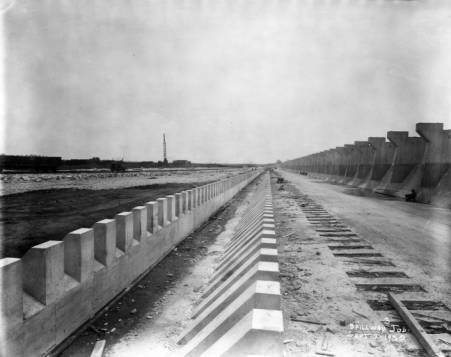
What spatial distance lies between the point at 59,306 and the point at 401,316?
4.23 metres

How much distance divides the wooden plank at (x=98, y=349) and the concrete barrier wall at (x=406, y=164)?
1839cm

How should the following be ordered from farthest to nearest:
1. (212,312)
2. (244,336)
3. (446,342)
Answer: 1. (212,312)
2. (446,342)
3. (244,336)

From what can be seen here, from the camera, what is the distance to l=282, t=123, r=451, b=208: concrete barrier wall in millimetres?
17500

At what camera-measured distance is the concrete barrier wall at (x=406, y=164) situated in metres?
17.5

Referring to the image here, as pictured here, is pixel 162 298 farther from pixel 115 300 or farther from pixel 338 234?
pixel 338 234

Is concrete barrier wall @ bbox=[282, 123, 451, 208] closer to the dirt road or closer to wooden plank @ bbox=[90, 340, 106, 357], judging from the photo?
the dirt road

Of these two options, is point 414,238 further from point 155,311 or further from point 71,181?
point 71,181

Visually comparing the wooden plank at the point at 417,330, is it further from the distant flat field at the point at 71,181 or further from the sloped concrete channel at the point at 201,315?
the distant flat field at the point at 71,181

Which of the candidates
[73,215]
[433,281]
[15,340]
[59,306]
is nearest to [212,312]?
[59,306]

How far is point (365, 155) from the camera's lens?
33812 millimetres

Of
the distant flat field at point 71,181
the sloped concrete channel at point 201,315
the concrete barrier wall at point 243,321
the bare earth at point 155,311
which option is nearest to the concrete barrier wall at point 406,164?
the bare earth at point 155,311

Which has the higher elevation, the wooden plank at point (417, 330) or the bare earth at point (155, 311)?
the wooden plank at point (417, 330)

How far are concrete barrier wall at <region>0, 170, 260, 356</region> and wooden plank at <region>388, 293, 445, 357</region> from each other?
3978 mm

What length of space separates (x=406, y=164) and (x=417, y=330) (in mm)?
24100
